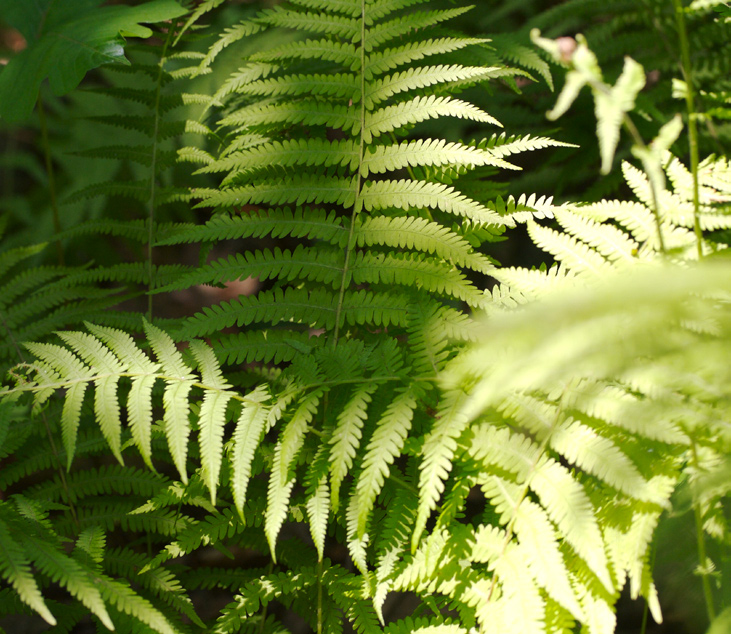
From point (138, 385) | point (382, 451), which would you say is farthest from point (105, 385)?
point (382, 451)

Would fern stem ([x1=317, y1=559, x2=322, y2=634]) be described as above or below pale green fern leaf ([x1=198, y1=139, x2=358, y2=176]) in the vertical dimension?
below

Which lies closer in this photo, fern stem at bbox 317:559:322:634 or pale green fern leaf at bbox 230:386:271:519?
pale green fern leaf at bbox 230:386:271:519

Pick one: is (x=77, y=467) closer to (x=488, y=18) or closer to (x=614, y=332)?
(x=614, y=332)

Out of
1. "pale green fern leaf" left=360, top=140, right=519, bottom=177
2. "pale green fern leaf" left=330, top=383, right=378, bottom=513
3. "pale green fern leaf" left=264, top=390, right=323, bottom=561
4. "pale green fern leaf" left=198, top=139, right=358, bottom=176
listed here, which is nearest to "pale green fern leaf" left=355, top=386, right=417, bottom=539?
"pale green fern leaf" left=330, top=383, right=378, bottom=513

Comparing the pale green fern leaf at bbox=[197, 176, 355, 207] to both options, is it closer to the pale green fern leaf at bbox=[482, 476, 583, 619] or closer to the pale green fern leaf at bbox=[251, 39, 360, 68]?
the pale green fern leaf at bbox=[251, 39, 360, 68]

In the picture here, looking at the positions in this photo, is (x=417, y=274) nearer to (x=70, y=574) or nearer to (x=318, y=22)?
(x=318, y=22)

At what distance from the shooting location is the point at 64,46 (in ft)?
5.62

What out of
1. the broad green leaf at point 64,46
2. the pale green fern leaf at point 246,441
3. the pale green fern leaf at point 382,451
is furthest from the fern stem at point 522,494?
the broad green leaf at point 64,46

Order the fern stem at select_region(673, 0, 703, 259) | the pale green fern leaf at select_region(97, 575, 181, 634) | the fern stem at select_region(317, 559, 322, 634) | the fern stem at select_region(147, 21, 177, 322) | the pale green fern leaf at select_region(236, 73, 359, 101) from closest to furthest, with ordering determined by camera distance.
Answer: the fern stem at select_region(673, 0, 703, 259), the pale green fern leaf at select_region(97, 575, 181, 634), the fern stem at select_region(317, 559, 322, 634), the pale green fern leaf at select_region(236, 73, 359, 101), the fern stem at select_region(147, 21, 177, 322)

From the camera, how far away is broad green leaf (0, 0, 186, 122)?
1637 millimetres

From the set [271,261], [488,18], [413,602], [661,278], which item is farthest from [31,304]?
[488,18]

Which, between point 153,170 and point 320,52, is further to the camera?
point 153,170

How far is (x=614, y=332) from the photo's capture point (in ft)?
2.59

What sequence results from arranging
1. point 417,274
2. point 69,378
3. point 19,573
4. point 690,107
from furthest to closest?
point 417,274
point 69,378
point 19,573
point 690,107
